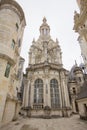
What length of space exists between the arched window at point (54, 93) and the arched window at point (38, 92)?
244 cm

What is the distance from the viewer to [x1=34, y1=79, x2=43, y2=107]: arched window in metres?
19.5

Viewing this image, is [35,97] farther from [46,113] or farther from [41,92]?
[46,113]

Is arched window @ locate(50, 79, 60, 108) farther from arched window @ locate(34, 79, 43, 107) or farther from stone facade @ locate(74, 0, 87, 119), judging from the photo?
stone facade @ locate(74, 0, 87, 119)

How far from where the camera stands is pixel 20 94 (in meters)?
27.4

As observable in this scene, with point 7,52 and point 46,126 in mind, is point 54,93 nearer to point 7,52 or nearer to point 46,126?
point 46,126

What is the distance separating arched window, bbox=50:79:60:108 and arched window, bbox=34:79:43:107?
244 centimetres

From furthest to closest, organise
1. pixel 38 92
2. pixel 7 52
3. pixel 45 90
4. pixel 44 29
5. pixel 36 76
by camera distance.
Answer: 1. pixel 44 29
2. pixel 36 76
3. pixel 38 92
4. pixel 45 90
5. pixel 7 52

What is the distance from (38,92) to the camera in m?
20.5

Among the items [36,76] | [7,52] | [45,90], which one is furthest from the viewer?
[36,76]

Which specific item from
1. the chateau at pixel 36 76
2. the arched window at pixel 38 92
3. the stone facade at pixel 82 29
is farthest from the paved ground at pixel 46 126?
the arched window at pixel 38 92

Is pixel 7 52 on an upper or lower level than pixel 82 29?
lower

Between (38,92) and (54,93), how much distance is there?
371 cm

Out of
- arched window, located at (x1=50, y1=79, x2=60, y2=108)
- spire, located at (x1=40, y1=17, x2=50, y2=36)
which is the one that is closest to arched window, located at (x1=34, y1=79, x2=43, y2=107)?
arched window, located at (x1=50, y1=79, x2=60, y2=108)

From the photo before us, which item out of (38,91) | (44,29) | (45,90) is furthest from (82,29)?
(44,29)
